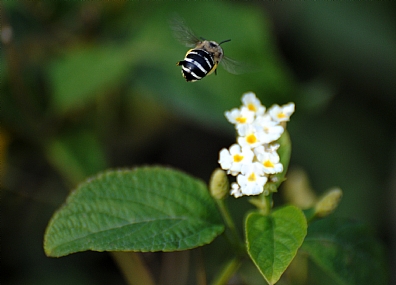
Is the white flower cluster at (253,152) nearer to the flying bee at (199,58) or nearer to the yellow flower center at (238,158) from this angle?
the yellow flower center at (238,158)

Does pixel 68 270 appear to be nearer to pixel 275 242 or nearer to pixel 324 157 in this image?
pixel 275 242

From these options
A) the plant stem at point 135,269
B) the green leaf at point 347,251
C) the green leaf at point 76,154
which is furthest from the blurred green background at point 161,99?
the green leaf at point 347,251

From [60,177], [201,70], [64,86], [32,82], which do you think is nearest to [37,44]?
[32,82]

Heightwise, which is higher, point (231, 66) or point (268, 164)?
point (231, 66)

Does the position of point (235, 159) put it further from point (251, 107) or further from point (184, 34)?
point (184, 34)

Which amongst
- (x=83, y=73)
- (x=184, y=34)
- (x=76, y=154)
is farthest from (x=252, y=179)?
(x=83, y=73)

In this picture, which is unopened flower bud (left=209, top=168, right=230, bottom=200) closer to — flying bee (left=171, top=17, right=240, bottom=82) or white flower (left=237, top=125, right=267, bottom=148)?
white flower (left=237, top=125, right=267, bottom=148)

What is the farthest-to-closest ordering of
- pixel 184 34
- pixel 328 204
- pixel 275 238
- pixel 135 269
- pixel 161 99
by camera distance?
pixel 161 99 → pixel 135 269 → pixel 184 34 → pixel 328 204 → pixel 275 238
